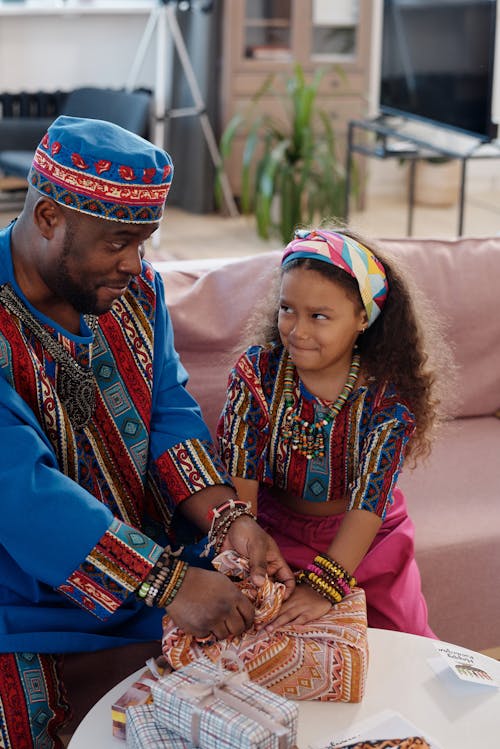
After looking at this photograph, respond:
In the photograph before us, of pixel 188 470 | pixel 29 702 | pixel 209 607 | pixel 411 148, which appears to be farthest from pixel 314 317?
pixel 411 148

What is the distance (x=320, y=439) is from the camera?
1979 mm

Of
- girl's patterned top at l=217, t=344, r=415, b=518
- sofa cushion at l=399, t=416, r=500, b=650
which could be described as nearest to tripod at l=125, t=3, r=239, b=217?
sofa cushion at l=399, t=416, r=500, b=650

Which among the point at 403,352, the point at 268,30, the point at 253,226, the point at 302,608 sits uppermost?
the point at 268,30

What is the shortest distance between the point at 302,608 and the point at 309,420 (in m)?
0.43

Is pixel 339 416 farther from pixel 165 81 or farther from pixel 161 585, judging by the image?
pixel 165 81

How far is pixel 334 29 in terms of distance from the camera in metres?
7.23

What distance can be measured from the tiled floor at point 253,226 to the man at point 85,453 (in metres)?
4.31

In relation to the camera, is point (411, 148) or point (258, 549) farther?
point (411, 148)

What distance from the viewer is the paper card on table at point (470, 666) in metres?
1.55

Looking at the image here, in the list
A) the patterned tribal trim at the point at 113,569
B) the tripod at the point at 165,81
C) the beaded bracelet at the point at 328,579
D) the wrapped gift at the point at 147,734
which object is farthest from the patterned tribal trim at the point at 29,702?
the tripod at the point at 165,81

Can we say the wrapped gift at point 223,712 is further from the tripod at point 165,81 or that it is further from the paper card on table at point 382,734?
the tripod at point 165,81

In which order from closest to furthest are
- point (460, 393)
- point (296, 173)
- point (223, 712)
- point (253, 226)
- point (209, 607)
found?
point (223, 712), point (209, 607), point (460, 393), point (296, 173), point (253, 226)

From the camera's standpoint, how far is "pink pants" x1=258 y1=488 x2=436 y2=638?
2.01 meters

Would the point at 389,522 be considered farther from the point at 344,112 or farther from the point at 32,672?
the point at 344,112
